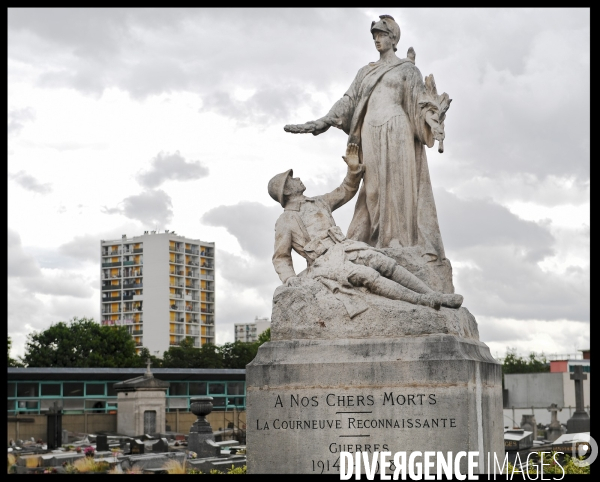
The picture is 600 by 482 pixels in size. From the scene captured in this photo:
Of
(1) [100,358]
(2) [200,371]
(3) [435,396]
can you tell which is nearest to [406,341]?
(3) [435,396]

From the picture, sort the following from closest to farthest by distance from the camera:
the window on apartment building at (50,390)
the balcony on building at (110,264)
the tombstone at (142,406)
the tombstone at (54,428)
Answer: the tombstone at (54,428)
the tombstone at (142,406)
the window on apartment building at (50,390)
the balcony on building at (110,264)

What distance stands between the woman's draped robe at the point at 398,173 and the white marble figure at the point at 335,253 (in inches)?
10.5

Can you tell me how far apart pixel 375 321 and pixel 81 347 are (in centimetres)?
6412

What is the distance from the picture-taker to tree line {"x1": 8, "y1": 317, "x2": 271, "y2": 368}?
69500 mm

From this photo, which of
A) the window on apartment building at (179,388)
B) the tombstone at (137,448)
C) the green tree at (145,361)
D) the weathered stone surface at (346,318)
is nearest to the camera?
the weathered stone surface at (346,318)

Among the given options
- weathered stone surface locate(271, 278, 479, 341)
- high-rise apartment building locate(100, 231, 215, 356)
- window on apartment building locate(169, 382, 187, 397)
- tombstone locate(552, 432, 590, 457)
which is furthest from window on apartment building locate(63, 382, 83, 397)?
high-rise apartment building locate(100, 231, 215, 356)

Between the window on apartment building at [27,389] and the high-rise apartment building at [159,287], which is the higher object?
the high-rise apartment building at [159,287]

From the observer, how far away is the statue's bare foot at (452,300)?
10.1 meters

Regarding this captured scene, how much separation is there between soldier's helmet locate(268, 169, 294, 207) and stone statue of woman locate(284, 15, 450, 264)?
610mm

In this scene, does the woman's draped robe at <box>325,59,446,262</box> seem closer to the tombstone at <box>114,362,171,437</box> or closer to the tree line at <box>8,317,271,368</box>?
the tombstone at <box>114,362,171,437</box>

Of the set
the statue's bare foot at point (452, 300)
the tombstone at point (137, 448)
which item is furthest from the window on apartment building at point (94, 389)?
the statue's bare foot at point (452, 300)

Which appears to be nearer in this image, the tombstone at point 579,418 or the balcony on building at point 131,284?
the tombstone at point 579,418

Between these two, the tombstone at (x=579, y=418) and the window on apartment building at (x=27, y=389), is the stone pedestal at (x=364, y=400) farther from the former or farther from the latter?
the window on apartment building at (x=27, y=389)

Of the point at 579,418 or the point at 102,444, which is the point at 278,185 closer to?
the point at 102,444
